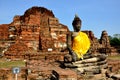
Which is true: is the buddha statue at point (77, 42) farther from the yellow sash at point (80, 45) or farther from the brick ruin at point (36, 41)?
the brick ruin at point (36, 41)

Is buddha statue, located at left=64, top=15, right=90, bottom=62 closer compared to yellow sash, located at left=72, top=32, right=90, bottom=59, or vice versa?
buddha statue, located at left=64, top=15, right=90, bottom=62

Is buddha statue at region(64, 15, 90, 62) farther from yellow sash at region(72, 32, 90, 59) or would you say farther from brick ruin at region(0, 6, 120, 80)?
brick ruin at region(0, 6, 120, 80)

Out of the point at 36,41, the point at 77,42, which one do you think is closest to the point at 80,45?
the point at 77,42

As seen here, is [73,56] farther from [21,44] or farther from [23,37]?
[23,37]

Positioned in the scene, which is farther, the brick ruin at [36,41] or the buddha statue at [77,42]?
the brick ruin at [36,41]

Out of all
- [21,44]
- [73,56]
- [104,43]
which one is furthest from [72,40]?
[104,43]

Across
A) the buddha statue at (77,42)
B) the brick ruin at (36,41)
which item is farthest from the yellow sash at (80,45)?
the brick ruin at (36,41)

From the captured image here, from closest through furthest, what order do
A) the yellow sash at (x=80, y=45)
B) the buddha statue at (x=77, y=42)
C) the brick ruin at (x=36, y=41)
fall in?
the buddha statue at (x=77, y=42) < the yellow sash at (x=80, y=45) < the brick ruin at (x=36, y=41)

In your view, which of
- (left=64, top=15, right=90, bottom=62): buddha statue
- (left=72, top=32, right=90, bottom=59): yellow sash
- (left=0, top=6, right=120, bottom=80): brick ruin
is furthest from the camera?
(left=0, top=6, right=120, bottom=80): brick ruin

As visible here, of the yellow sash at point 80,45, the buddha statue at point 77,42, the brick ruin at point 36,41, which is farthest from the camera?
the brick ruin at point 36,41

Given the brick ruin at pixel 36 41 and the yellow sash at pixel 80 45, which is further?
the brick ruin at pixel 36 41

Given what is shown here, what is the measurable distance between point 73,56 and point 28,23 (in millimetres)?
8257

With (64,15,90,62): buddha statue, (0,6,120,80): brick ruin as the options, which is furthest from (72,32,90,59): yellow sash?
(0,6,120,80): brick ruin

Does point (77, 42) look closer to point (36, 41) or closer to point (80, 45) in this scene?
point (80, 45)
